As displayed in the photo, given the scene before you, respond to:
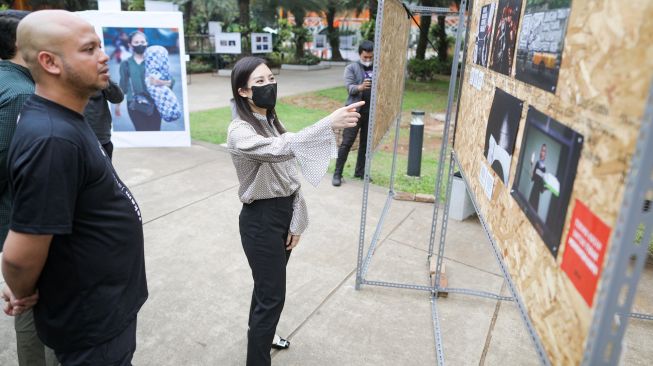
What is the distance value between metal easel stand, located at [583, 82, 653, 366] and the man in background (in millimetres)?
2391

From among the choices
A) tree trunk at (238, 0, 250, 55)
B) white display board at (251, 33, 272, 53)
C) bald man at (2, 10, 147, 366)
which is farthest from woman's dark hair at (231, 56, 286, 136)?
tree trunk at (238, 0, 250, 55)

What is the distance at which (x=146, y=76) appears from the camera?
7.13m

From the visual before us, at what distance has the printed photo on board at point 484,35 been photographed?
2.30 metres

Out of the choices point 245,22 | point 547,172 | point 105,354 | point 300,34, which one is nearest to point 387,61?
point 547,172

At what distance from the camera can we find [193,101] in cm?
1356

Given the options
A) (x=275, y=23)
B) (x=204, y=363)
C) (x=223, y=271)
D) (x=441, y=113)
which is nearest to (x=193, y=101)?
(x=441, y=113)

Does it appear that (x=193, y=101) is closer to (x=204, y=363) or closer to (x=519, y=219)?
(x=204, y=363)

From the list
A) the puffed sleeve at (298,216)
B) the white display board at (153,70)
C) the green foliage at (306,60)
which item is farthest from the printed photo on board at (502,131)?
the green foliage at (306,60)

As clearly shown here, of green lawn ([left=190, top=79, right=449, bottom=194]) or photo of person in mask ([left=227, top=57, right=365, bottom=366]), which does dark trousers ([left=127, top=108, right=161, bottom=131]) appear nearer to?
green lawn ([left=190, top=79, right=449, bottom=194])

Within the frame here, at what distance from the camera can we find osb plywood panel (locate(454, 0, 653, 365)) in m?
0.93

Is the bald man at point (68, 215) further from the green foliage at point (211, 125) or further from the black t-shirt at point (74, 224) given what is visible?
the green foliage at point (211, 125)

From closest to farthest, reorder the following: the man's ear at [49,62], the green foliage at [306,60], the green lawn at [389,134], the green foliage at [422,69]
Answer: the man's ear at [49,62], the green lawn at [389,134], the green foliage at [422,69], the green foliage at [306,60]

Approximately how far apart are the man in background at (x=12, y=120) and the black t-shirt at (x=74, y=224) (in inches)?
26.0

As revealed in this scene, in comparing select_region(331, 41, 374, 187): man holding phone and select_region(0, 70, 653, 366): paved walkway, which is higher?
select_region(331, 41, 374, 187): man holding phone
